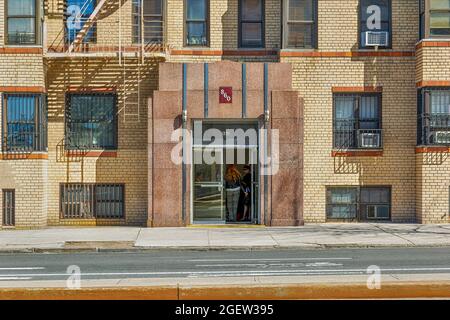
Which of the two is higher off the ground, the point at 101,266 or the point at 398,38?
the point at 398,38

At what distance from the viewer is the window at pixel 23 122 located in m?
23.8

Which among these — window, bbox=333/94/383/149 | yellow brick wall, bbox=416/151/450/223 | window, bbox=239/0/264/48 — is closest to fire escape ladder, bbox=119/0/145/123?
window, bbox=239/0/264/48

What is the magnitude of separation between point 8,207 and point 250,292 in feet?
56.0

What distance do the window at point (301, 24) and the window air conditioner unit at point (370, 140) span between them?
3289 mm

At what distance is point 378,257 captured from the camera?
55.5 feet

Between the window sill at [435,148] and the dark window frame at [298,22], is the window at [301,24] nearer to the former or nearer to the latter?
the dark window frame at [298,22]

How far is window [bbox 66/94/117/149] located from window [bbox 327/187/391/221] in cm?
731

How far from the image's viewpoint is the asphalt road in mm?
14336

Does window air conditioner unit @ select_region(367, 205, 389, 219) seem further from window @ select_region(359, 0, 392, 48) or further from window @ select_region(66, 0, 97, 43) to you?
window @ select_region(66, 0, 97, 43)

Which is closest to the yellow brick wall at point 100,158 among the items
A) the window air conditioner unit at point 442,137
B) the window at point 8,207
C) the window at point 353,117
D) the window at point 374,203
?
the window at point 8,207

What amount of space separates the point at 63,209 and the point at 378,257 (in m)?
11.5

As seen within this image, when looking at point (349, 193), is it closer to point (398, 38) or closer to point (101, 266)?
point (398, 38)
